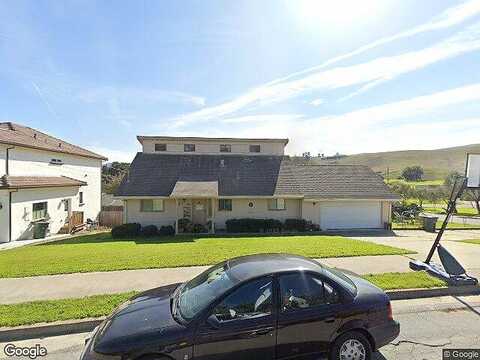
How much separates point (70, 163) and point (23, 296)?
20773 millimetres

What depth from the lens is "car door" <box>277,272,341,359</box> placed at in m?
3.80

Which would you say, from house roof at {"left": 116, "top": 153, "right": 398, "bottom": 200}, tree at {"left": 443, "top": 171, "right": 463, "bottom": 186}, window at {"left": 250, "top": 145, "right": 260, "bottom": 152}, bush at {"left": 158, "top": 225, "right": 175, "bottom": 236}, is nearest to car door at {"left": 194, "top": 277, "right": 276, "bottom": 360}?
tree at {"left": 443, "top": 171, "right": 463, "bottom": 186}

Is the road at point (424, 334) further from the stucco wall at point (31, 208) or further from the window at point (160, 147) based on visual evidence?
the window at point (160, 147)

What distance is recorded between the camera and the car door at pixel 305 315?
380cm

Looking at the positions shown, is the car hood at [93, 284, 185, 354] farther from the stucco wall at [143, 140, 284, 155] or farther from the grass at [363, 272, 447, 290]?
the stucco wall at [143, 140, 284, 155]

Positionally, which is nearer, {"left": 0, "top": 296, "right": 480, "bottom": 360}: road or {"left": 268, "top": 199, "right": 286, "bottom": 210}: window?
{"left": 0, "top": 296, "right": 480, "bottom": 360}: road

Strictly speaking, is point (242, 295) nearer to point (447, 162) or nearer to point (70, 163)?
point (70, 163)

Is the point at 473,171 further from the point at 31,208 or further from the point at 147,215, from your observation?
the point at 31,208

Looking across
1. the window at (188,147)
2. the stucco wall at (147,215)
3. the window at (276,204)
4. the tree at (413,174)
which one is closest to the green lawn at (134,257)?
the stucco wall at (147,215)

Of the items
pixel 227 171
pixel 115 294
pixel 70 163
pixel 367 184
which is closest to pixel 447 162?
pixel 367 184

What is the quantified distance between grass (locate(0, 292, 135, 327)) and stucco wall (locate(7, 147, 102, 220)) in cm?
1523

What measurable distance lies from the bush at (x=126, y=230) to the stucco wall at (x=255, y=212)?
524cm

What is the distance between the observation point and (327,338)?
3.96m

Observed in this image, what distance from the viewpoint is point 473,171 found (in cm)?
864
